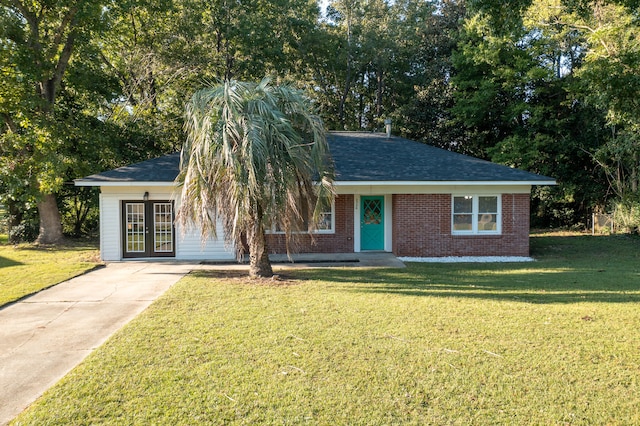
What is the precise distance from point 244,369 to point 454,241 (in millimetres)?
10688

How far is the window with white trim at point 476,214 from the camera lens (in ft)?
46.0

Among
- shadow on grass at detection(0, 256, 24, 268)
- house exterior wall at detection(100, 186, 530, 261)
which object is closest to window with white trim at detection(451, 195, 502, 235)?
house exterior wall at detection(100, 186, 530, 261)

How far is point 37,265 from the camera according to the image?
1233 cm

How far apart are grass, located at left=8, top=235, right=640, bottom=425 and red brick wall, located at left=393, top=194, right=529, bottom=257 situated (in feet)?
16.7

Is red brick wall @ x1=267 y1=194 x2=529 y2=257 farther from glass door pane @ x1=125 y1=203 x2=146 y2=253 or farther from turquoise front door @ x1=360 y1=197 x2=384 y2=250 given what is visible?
glass door pane @ x1=125 y1=203 x2=146 y2=253

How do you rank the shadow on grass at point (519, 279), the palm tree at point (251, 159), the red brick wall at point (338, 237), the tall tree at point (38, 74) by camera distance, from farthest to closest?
the tall tree at point (38, 74) → the red brick wall at point (338, 237) → the palm tree at point (251, 159) → the shadow on grass at point (519, 279)

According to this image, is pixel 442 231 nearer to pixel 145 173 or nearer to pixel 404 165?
pixel 404 165

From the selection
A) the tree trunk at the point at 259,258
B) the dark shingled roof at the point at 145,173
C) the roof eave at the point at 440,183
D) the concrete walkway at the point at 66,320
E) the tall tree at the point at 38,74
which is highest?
the tall tree at the point at 38,74

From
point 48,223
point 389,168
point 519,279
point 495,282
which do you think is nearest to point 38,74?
point 48,223

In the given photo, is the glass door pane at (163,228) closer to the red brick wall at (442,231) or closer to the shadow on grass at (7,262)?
the shadow on grass at (7,262)

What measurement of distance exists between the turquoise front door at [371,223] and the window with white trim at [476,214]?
2.44 metres

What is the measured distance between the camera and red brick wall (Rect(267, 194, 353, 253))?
47.0 ft

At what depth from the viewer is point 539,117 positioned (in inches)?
910

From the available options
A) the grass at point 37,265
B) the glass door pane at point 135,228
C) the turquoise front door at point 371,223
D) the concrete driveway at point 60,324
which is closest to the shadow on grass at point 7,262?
the grass at point 37,265
